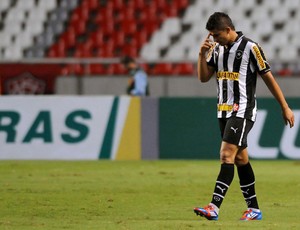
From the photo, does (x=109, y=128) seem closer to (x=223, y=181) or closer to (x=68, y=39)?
(x=223, y=181)

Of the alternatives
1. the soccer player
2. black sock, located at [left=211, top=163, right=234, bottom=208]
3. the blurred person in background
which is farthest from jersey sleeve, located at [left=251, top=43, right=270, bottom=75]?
the blurred person in background

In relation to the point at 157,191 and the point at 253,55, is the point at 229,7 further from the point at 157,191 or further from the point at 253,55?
the point at 253,55

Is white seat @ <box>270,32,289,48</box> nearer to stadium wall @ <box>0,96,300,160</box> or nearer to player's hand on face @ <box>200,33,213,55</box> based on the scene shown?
stadium wall @ <box>0,96,300,160</box>

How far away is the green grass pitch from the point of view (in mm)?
8805

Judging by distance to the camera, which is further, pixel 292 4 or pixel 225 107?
pixel 292 4

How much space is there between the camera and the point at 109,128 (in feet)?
55.6

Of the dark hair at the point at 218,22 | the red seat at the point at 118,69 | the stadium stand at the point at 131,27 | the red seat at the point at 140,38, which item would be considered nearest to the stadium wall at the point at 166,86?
the red seat at the point at 118,69

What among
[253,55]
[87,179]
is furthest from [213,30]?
[87,179]

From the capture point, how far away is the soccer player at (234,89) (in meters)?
8.92

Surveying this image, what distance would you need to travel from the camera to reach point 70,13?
2603cm

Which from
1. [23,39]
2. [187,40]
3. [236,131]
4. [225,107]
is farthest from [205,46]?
[23,39]

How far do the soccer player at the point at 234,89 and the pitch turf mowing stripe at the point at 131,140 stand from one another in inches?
307

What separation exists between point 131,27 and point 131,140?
9092mm

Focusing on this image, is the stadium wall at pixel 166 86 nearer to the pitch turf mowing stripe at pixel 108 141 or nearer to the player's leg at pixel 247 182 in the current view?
the pitch turf mowing stripe at pixel 108 141
